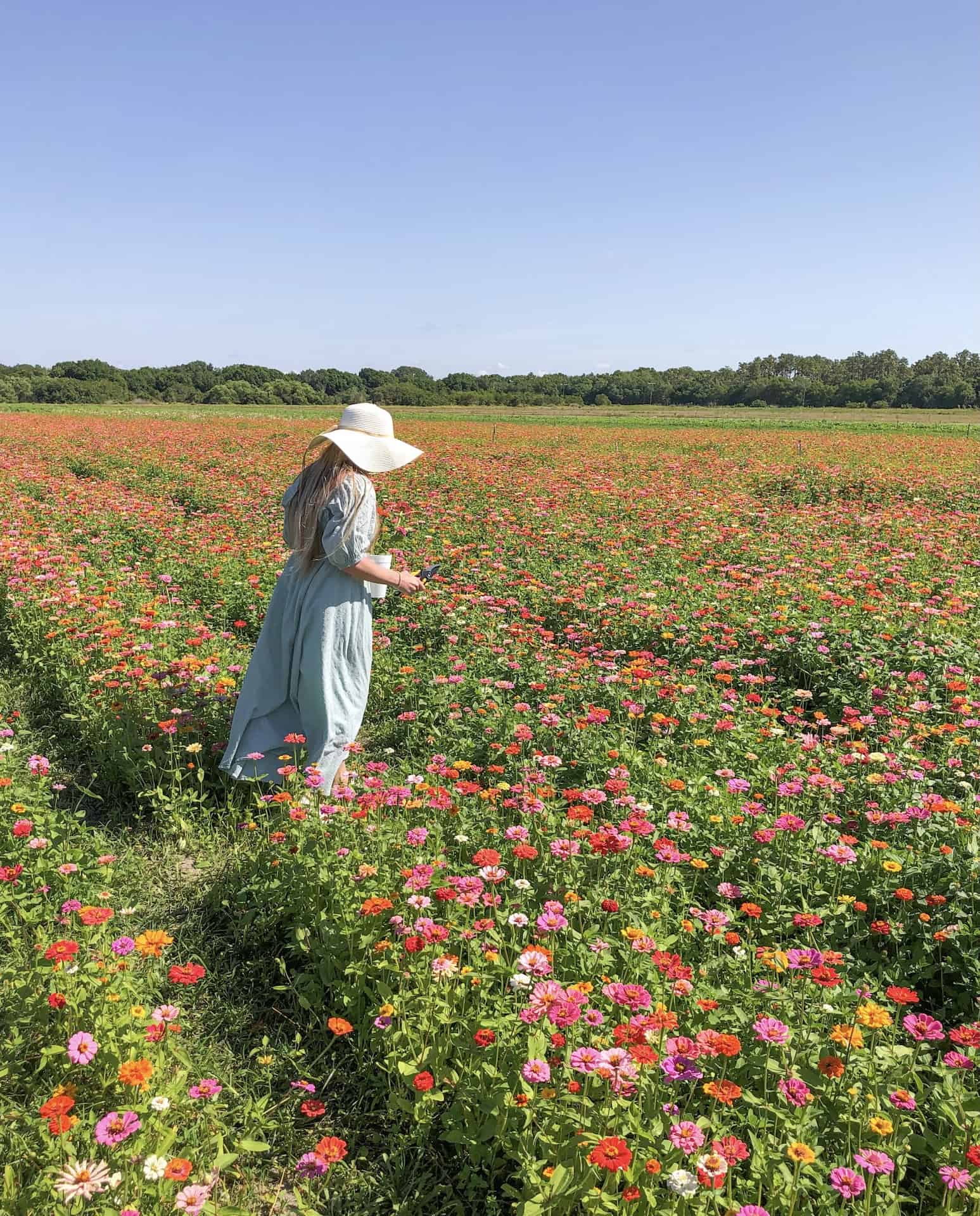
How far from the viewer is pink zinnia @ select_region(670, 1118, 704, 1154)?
1.61 metres

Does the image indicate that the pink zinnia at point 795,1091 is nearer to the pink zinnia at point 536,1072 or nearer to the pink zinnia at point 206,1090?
the pink zinnia at point 536,1072

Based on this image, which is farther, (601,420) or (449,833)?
(601,420)

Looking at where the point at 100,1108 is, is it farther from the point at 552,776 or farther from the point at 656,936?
the point at 552,776

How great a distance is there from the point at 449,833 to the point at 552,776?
2.23ft

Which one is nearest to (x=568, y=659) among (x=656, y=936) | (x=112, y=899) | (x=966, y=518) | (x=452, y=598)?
(x=452, y=598)

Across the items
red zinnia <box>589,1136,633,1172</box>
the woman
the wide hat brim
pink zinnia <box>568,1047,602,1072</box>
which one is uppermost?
the wide hat brim

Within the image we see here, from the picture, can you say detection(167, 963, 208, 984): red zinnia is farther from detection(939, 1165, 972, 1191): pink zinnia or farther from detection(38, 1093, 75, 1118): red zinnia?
detection(939, 1165, 972, 1191): pink zinnia

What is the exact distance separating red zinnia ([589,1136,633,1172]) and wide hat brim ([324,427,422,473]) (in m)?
2.55

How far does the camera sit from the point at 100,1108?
79.0 inches

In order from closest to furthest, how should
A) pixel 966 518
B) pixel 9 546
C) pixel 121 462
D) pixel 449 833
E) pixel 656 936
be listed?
pixel 656 936 < pixel 449 833 < pixel 9 546 < pixel 966 518 < pixel 121 462

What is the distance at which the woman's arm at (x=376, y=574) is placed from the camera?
3.48 meters

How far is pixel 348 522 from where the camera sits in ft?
11.1

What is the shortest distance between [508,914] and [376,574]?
5.38 feet

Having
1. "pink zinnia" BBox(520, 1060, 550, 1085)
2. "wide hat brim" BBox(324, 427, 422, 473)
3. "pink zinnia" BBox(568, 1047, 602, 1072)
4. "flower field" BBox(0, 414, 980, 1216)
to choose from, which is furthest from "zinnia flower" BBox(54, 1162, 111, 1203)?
"wide hat brim" BBox(324, 427, 422, 473)
